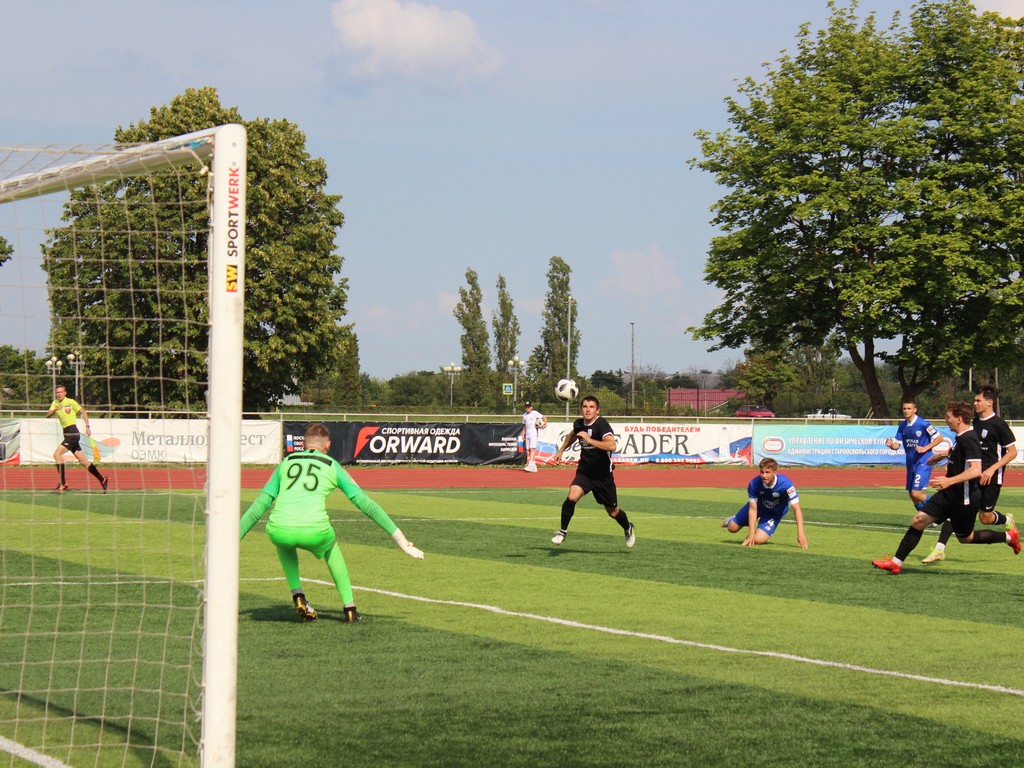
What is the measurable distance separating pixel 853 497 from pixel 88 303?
2362cm

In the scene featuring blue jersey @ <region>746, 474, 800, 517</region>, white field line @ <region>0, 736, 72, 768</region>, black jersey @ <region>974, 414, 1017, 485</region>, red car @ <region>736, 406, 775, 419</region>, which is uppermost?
red car @ <region>736, 406, 775, 419</region>

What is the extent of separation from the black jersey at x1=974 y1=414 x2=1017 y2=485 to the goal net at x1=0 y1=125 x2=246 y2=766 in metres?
8.87

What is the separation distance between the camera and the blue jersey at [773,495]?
631 inches

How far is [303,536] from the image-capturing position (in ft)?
30.8

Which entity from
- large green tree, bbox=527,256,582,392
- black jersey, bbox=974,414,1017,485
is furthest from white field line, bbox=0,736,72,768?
large green tree, bbox=527,256,582,392

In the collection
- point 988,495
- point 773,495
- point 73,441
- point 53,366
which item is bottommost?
point 773,495

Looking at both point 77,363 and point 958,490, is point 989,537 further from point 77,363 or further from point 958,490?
point 77,363

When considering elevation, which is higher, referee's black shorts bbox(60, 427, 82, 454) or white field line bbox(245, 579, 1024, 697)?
referee's black shorts bbox(60, 427, 82, 454)

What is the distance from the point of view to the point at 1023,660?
8.55 m

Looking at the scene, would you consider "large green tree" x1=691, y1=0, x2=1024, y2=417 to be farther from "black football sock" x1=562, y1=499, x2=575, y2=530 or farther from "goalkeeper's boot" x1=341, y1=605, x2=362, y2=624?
"goalkeeper's boot" x1=341, y1=605, x2=362, y2=624

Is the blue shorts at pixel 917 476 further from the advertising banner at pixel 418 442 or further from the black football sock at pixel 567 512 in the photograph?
the advertising banner at pixel 418 442

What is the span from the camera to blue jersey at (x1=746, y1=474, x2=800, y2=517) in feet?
52.6

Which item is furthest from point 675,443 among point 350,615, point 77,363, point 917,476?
point 77,363

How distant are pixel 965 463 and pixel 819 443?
2755 cm
